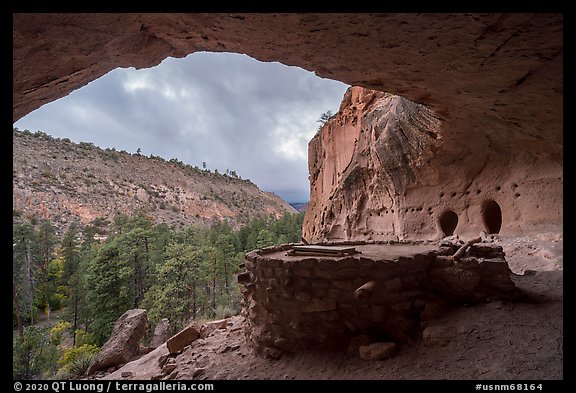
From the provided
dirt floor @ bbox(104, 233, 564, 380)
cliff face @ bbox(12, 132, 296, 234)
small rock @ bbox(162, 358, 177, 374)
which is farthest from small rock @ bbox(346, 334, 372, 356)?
cliff face @ bbox(12, 132, 296, 234)

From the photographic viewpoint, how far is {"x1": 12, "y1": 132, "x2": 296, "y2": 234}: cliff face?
2912 cm

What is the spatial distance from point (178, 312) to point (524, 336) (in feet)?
47.4

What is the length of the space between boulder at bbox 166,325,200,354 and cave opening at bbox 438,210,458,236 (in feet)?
24.3

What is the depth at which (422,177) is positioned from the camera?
31.5 ft

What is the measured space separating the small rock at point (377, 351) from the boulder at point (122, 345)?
7.08 metres

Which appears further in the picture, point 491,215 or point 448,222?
point 448,222

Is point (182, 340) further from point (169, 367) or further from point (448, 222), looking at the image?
point (448, 222)

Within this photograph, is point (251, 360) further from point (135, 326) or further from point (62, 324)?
point (62, 324)

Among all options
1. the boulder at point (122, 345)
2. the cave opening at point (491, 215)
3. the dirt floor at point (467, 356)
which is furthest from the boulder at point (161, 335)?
the cave opening at point (491, 215)

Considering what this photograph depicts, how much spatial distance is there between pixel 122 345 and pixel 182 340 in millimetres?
3590

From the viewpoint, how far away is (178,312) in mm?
14836

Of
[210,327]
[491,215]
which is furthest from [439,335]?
[491,215]

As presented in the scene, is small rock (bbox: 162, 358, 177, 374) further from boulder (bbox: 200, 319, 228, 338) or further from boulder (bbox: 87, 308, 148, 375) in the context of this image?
boulder (bbox: 87, 308, 148, 375)
